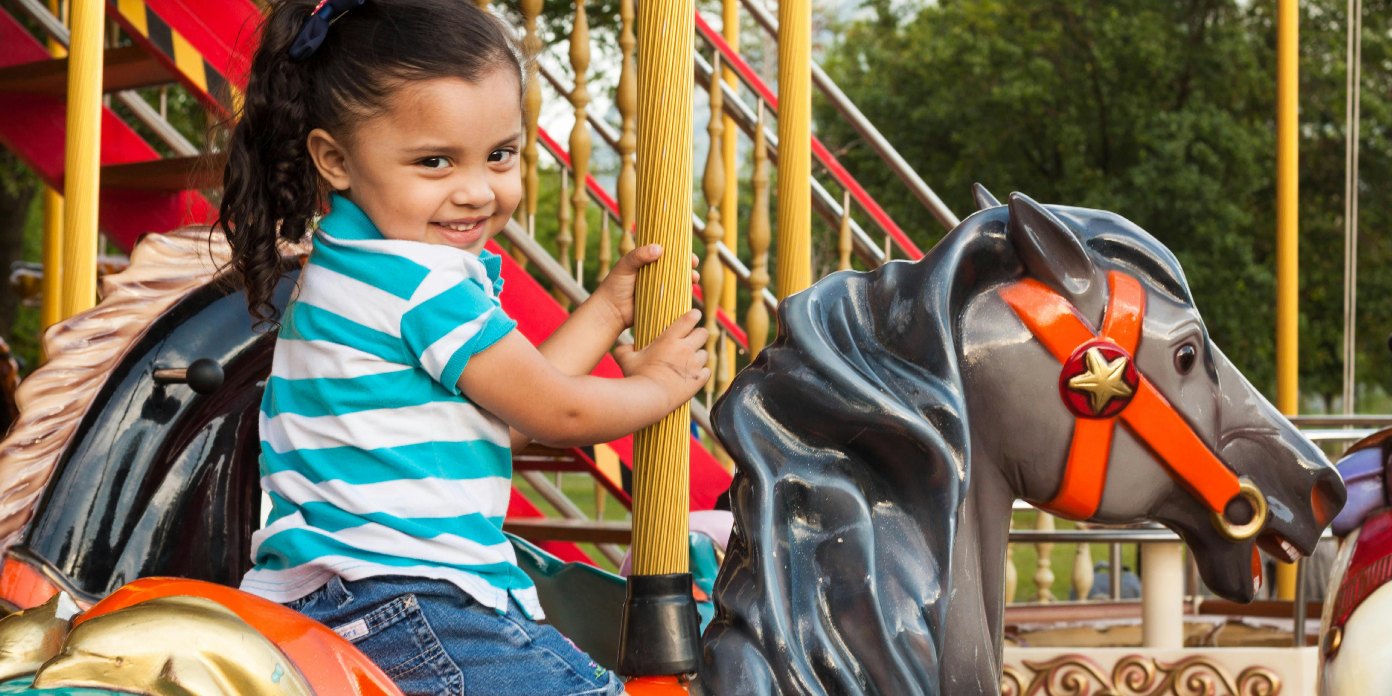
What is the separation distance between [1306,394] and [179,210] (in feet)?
65.2

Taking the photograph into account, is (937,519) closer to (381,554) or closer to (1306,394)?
(381,554)

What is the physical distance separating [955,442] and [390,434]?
1.90 feet

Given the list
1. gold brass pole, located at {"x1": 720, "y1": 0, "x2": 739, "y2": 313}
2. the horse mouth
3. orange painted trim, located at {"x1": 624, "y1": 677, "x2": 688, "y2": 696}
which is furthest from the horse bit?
gold brass pole, located at {"x1": 720, "y1": 0, "x2": 739, "y2": 313}

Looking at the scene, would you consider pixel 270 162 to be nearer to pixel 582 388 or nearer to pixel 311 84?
pixel 311 84

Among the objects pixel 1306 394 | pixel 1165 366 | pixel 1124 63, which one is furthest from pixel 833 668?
pixel 1306 394

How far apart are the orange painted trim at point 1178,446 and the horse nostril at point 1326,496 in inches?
4.9

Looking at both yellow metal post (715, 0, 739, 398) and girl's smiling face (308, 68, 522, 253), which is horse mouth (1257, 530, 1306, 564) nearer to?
girl's smiling face (308, 68, 522, 253)

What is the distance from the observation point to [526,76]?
5.31 ft

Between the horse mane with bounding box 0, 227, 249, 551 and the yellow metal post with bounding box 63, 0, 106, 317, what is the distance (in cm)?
47

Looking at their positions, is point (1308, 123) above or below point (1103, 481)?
above

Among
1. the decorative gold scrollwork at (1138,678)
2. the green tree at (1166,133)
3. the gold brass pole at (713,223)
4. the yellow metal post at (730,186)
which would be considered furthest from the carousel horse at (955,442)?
the green tree at (1166,133)

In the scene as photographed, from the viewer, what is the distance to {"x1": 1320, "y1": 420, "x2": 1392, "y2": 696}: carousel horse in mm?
1994

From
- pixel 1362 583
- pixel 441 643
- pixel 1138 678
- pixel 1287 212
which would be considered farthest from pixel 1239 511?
pixel 1287 212

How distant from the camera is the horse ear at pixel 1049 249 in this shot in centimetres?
149
